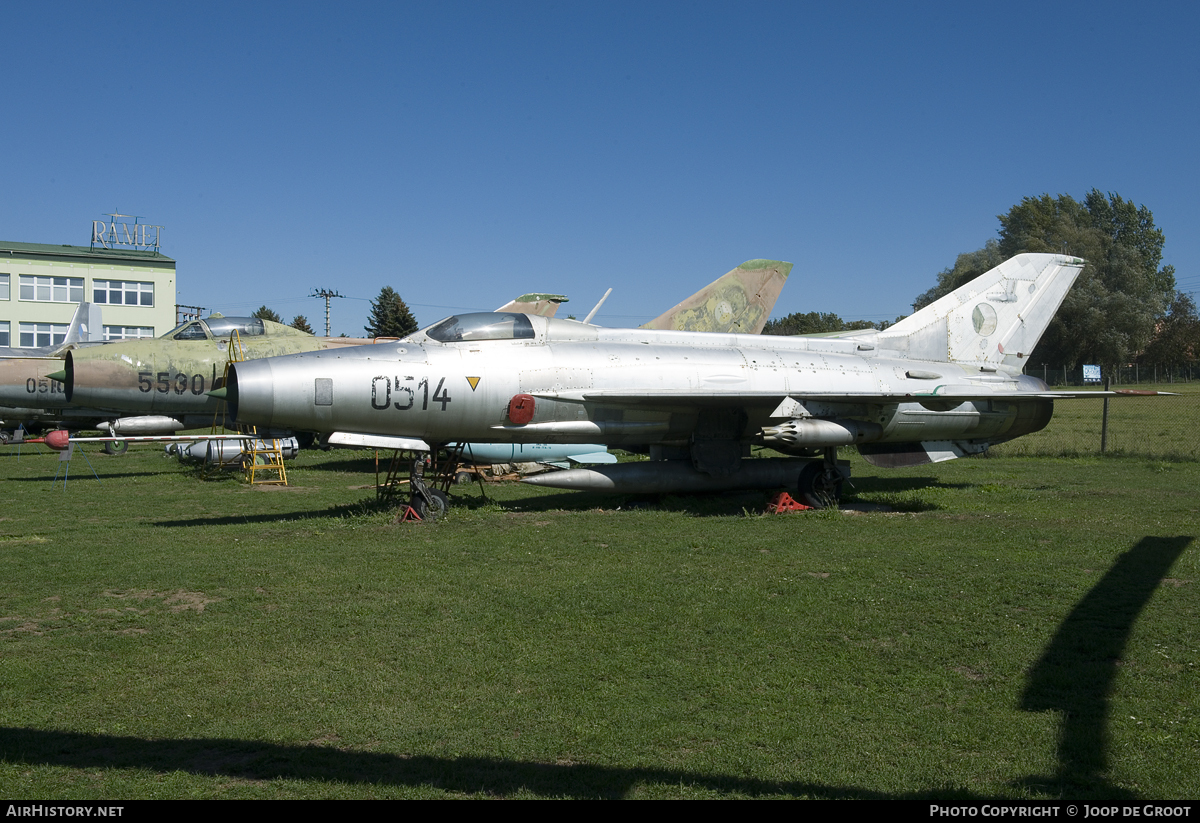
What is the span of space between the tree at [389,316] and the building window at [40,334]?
25406mm

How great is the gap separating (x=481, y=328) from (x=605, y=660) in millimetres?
6873

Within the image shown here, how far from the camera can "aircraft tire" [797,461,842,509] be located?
44.2 ft

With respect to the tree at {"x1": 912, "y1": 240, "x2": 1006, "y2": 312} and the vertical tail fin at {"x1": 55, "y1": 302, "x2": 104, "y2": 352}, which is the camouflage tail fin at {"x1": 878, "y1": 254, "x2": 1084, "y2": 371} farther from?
the tree at {"x1": 912, "y1": 240, "x2": 1006, "y2": 312}

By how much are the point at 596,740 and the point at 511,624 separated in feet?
7.34

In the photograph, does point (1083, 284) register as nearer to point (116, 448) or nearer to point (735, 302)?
point (735, 302)

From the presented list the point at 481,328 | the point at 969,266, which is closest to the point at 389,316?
the point at 969,266

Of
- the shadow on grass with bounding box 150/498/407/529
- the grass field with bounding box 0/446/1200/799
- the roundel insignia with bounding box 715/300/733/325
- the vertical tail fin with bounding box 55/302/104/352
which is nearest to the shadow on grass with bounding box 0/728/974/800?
the grass field with bounding box 0/446/1200/799

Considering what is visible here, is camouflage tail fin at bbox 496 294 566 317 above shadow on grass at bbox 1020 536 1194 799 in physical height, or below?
above

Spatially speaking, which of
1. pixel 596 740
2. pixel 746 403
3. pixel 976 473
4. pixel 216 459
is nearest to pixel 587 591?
pixel 596 740

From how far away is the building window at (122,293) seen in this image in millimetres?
56438

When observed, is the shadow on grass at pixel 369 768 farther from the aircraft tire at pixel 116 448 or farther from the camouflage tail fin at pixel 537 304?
the aircraft tire at pixel 116 448

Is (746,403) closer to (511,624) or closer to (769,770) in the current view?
(511,624)

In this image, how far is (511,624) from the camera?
6.79m

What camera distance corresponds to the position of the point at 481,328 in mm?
11969
